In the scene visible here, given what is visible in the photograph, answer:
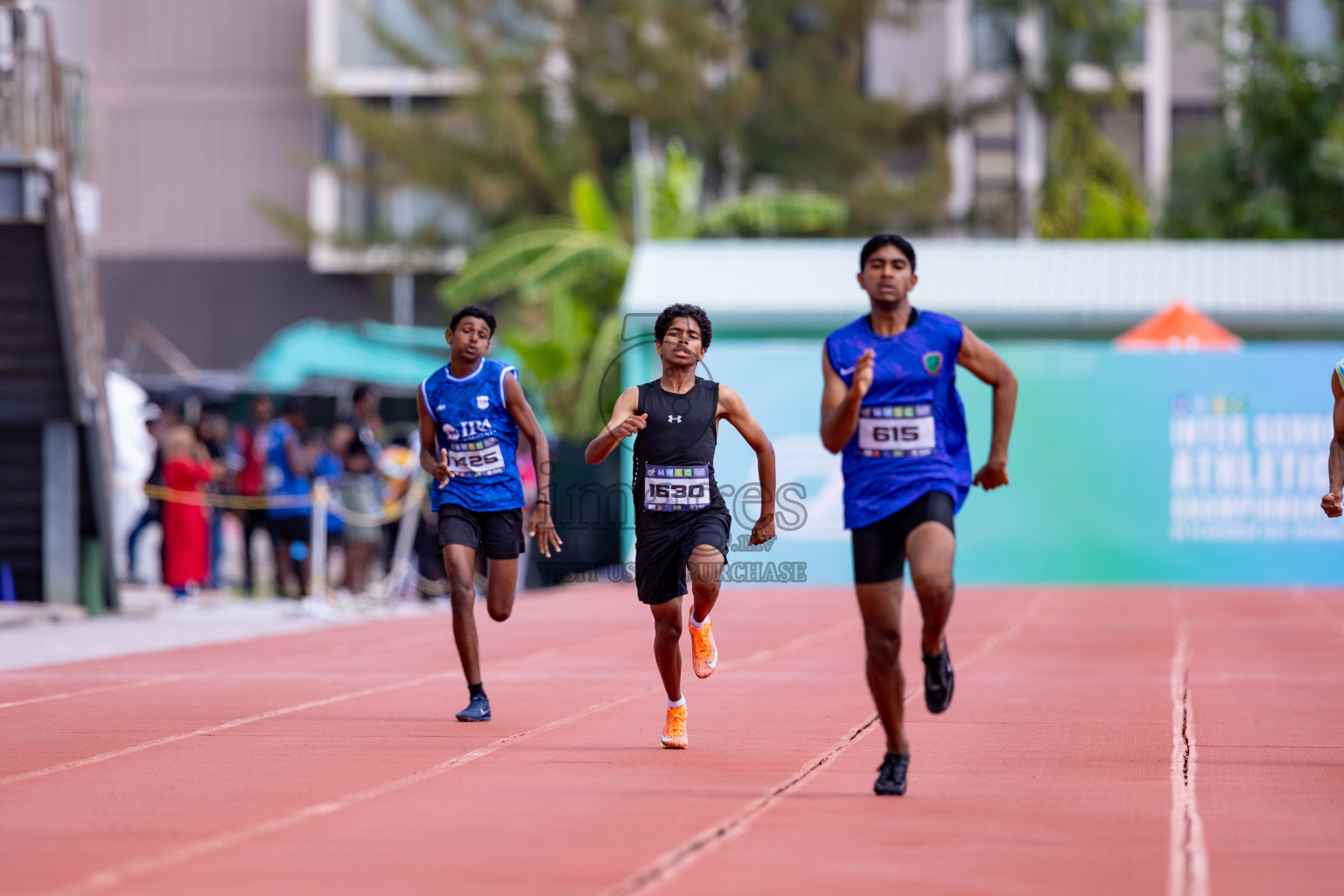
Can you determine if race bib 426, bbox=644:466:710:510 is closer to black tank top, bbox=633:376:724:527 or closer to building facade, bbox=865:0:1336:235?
black tank top, bbox=633:376:724:527

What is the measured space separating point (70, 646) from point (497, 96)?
27.3 meters

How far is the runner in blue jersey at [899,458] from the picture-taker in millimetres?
7297

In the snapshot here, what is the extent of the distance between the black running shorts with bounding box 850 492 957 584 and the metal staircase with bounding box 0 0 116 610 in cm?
1074

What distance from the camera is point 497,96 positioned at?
4091cm

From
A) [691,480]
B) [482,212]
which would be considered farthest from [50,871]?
[482,212]

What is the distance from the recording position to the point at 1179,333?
77.6 feet

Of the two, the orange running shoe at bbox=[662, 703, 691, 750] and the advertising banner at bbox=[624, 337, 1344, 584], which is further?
the advertising banner at bbox=[624, 337, 1344, 584]

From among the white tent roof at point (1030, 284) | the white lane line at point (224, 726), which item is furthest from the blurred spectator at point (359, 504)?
the white tent roof at point (1030, 284)

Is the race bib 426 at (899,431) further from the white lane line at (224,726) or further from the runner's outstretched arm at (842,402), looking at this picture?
the white lane line at (224,726)

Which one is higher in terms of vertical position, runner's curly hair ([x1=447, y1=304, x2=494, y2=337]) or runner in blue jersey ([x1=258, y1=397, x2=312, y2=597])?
runner's curly hair ([x1=447, y1=304, x2=494, y2=337])

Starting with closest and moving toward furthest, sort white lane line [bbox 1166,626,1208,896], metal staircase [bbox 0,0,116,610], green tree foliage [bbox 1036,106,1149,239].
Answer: white lane line [bbox 1166,626,1208,896] → metal staircase [bbox 0,0,116,610] → green tree foliage [bbox 1036,106,1149,239]

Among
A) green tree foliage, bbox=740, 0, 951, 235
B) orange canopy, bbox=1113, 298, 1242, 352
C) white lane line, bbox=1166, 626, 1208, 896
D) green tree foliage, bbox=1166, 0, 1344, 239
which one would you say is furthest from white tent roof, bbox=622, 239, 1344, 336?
white lane line, bbox=1166, 626, 1208, 896

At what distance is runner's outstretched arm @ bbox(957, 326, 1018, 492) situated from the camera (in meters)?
7.48

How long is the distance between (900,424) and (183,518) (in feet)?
44.4
